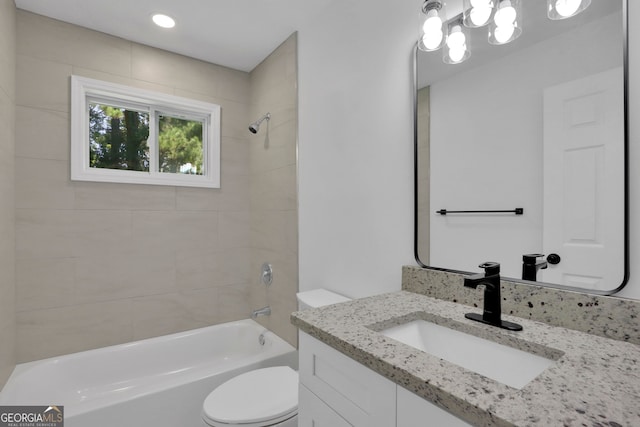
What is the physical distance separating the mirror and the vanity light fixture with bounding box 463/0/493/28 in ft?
0.13

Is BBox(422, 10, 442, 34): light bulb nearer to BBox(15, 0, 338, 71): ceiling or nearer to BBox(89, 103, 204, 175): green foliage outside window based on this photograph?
BBox(15, 0, 338, 71): ceiling

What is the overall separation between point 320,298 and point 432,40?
134 centimetres

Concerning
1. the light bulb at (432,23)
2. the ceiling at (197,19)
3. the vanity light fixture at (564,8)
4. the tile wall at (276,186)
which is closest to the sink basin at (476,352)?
the vanity light fixture at (564,8)

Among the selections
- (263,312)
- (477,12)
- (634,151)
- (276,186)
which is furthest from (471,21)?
(263,312)

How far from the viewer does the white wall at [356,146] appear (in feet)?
4.83

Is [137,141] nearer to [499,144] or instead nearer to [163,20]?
[163,20]

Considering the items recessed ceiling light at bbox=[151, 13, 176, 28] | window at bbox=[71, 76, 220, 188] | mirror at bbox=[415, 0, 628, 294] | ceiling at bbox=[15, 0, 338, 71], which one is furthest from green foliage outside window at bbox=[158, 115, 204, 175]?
mirror at bbox=[415, 0, 628, 294]

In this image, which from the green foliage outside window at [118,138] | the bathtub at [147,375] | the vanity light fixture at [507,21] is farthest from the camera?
the green foliage outside window at [118,138]

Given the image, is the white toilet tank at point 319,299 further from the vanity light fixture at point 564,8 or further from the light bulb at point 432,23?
the vanity light fixture at point 564,8

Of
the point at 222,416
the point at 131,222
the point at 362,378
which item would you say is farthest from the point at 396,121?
the point at 131,222

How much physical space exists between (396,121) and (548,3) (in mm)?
650

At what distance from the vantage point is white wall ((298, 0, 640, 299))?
1.47 meters

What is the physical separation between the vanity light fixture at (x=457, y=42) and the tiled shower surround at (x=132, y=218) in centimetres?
122

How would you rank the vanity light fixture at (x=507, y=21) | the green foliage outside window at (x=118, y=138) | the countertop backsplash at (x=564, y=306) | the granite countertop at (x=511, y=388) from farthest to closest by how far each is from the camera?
1. the green foliage outside window at (x=118, y=138)
2. the vanity light fixture at (x=507, y=21)
3. the countertop backsplash at (x=564, y=306)
4. the granite countertop at (x=511, y=388)
